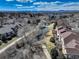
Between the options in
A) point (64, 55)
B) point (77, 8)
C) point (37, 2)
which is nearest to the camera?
point (37, 2)

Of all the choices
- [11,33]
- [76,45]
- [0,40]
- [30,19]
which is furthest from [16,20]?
[76,45]

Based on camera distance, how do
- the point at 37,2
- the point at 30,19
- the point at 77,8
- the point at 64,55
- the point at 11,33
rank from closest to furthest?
the point at 37,2
the point at 77,8
the point at 64,55
the point at 11,33
the point at 30,19

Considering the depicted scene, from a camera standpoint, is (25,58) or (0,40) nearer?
(25,58)

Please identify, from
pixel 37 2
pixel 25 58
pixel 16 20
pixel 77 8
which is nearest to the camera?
pixel 37 2

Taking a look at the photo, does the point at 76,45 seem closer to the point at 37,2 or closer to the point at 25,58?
the point at 25,58

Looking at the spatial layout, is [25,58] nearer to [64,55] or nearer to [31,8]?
[64,55]

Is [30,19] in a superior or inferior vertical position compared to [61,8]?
inferior

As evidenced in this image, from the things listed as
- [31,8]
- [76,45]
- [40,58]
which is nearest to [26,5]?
[31,8]

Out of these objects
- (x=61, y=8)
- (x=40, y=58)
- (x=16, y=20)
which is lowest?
(x=16, y=20)

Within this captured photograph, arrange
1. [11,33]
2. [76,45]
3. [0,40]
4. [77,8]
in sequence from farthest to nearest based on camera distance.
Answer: [11,33] < [0,40] < [76,45] < [77,8]
